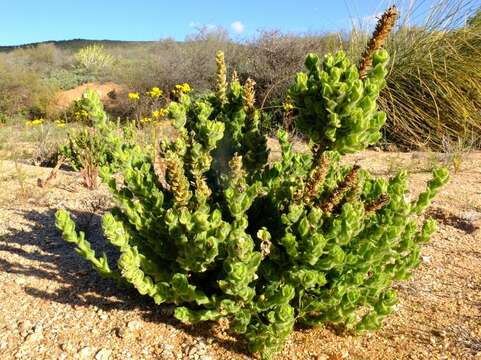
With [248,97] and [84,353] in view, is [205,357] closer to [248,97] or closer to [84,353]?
[84,353]

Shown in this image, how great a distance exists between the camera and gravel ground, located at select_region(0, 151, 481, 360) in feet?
7.20

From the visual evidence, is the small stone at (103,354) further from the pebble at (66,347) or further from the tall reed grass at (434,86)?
the tall reed grass at (434,86)

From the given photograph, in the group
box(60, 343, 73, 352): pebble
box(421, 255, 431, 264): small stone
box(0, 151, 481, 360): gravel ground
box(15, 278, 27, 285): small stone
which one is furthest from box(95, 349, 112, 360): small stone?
box(421, 255, 431, 264): small stone

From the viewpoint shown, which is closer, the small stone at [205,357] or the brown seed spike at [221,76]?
the small stone at [205,357]

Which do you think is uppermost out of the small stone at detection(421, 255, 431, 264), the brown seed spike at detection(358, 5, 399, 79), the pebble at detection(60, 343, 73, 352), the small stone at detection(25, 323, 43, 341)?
the brown seed spike at detection(358, 5, 399, 79)

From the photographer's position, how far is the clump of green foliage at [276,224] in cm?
194

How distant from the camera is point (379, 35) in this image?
201 cm

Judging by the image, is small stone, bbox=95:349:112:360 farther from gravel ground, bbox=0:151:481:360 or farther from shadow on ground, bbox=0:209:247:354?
shadow on ground, bbox=0:209:247:354

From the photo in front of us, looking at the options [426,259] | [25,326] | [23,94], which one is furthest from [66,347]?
[23,94]

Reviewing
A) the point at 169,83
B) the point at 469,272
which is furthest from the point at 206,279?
the point at 169,83

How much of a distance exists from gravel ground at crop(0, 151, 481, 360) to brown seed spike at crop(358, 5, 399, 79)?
4.20ft

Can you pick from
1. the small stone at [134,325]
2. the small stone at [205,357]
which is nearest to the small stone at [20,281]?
the small stone at [134,325]

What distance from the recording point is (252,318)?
2.22m

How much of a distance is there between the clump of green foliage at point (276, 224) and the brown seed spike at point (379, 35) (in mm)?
40
